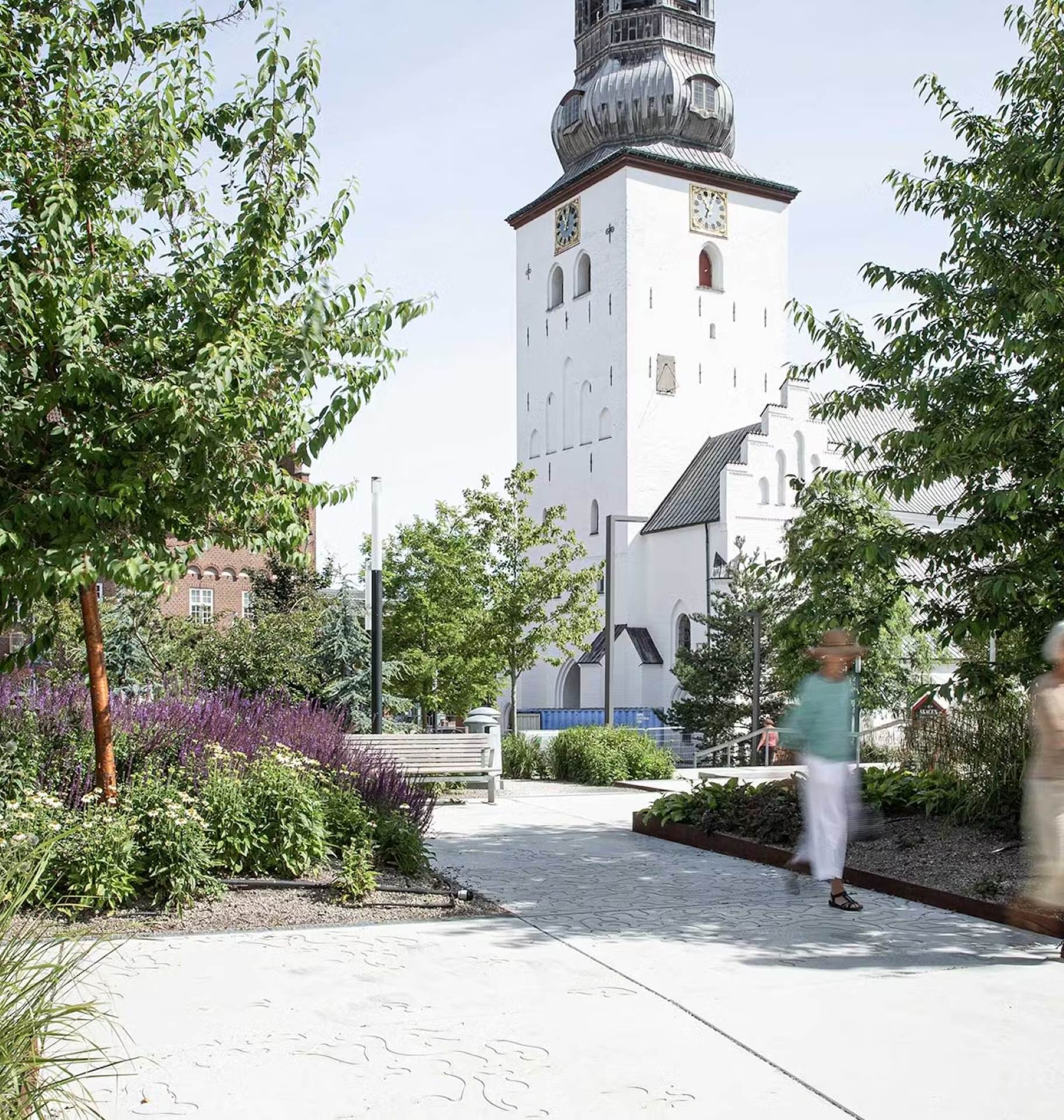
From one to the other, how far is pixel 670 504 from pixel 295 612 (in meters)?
28.1

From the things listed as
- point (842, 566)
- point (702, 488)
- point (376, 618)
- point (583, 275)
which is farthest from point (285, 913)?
point (583, 275)

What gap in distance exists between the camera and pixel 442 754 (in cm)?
1620

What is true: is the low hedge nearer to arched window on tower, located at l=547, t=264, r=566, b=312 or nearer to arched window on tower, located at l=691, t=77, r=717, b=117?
arched window on tower, located at l=547, t=264, r=566, b=312

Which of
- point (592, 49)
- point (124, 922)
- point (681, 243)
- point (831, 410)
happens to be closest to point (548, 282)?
point (681, 243)

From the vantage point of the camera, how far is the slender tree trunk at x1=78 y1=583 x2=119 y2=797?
830 centimetres

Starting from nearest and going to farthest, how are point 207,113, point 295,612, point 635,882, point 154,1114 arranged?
point 154,1114 < point 207,113 < point 635,882 < point 295,612

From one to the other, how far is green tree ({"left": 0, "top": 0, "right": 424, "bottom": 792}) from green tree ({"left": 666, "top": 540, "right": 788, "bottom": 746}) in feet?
85.3

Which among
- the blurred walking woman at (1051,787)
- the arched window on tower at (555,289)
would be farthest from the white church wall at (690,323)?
the blurred walking woman at (1051,787)

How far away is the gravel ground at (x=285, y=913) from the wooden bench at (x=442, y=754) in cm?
692

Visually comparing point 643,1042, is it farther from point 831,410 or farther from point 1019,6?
point 1019,6

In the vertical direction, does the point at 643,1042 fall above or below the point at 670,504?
below

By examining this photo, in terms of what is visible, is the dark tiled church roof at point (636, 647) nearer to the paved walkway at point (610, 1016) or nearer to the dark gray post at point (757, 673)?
the dark gray post at point (757, 673)

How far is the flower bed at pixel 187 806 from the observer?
7609 millimetres

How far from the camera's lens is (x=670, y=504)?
53.8 metres
